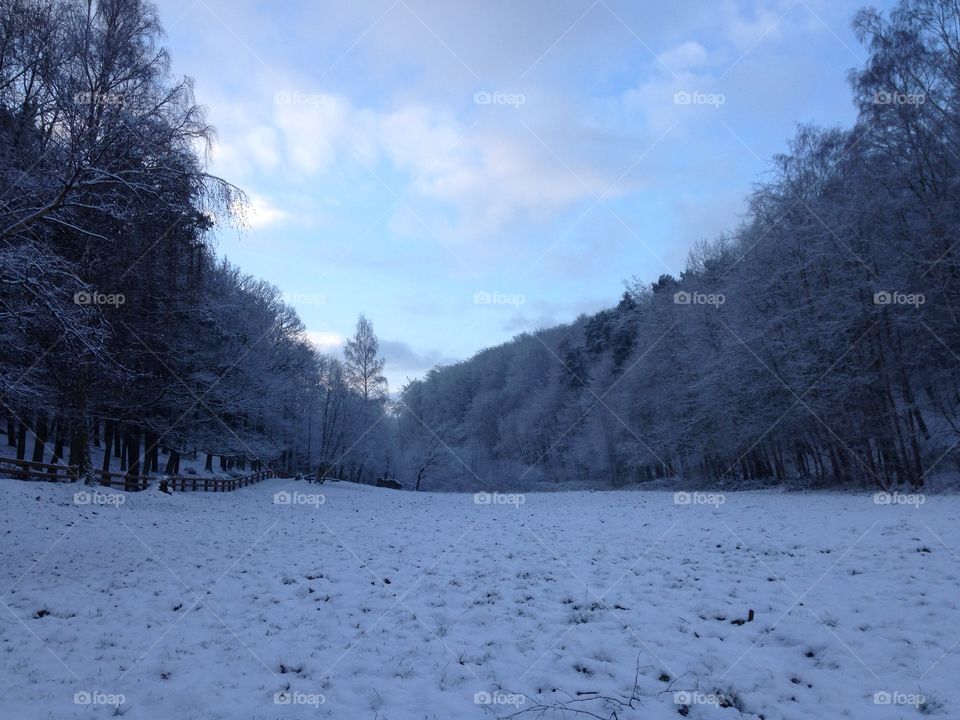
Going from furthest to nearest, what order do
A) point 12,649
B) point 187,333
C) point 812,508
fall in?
point 187,333 → point 812,508 → point 12,649

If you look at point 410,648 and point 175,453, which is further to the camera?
point 175,453

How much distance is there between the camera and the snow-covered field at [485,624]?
457 centimetres

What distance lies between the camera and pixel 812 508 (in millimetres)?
16297

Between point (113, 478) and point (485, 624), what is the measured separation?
2094cm

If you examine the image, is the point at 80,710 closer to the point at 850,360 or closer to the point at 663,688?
the point at 663,688

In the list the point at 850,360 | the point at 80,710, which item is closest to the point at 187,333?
the point at 80,710

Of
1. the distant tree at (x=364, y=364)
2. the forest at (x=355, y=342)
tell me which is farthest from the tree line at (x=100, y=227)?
the distant tree at (x=364, y=364)

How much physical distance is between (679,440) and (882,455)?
13960 millimetres

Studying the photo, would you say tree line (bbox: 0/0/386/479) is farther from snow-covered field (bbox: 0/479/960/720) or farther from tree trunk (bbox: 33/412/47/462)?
snow-covered field (bbox: 0/479/960/720)

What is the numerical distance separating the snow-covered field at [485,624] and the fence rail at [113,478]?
606 centimetres

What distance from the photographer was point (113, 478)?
830 inches

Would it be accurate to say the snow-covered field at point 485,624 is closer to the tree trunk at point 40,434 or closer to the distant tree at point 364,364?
the tree trunk at point 40,434

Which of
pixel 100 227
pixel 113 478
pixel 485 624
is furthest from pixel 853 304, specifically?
pixel 113 478

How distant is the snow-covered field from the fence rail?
6063 millimetres
